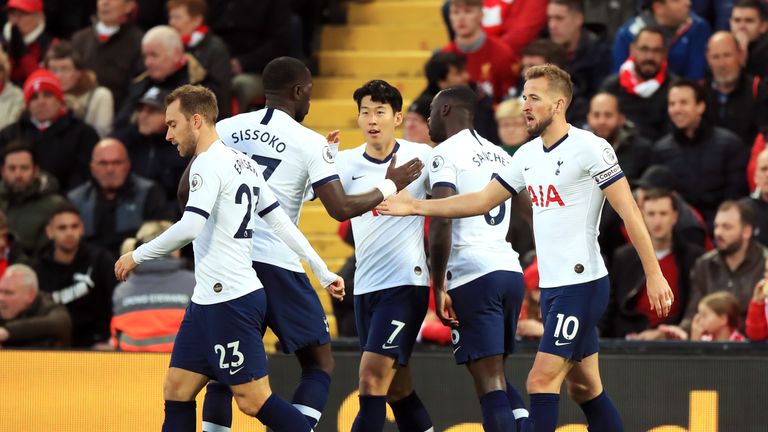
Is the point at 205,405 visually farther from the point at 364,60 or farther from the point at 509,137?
the point at 364,60

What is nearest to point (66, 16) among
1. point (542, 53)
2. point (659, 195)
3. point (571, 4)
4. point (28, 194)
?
point (28, 194)

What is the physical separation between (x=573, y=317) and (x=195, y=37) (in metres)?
6.69

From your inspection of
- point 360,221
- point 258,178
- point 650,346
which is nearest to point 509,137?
point 650,346

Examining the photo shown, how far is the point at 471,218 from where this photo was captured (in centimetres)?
840

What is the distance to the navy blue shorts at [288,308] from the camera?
7.87 m

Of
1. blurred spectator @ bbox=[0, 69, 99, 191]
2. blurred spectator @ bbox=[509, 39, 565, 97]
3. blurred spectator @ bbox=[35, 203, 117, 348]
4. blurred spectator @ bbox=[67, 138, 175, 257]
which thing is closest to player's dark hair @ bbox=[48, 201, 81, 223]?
blurred spectator @ bbox=[35, 203, 117, 348]

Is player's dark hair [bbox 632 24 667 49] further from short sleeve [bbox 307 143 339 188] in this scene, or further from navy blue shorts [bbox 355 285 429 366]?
short sleeve [bbox 307 143 339 188]

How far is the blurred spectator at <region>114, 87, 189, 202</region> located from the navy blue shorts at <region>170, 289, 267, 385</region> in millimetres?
5275

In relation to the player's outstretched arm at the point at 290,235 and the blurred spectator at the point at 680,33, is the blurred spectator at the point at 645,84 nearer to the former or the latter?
the blurred spectator at the point at 680,33

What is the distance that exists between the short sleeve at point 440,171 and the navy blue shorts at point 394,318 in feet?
1.90

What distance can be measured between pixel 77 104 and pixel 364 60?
8.82ft

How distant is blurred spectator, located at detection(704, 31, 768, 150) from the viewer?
11.7 m

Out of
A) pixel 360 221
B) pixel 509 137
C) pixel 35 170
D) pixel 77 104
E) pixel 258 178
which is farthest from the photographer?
pixel 77 104

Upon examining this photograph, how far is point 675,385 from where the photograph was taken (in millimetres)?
9180
